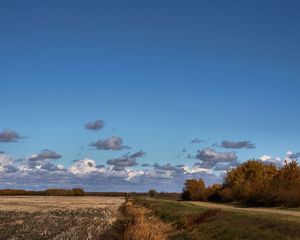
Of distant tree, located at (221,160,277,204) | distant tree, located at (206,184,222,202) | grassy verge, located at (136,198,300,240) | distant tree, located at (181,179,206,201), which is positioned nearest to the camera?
grassy verge, located at (136,198,300,240)

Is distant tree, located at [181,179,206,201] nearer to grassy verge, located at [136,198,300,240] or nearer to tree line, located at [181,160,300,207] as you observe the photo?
tree line, located at [181,160,300,207]

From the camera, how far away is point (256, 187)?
90750mm

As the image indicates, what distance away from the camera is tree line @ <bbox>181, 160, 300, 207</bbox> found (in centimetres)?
7625

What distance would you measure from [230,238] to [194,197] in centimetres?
11715

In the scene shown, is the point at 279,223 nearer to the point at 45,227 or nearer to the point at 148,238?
the point at 148,238

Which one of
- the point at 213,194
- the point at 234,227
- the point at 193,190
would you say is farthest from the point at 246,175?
the point at 234,227

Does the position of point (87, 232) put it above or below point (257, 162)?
below

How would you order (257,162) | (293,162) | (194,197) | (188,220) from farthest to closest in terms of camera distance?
(194,197) < (257,162) < (293,162) < (188,220)

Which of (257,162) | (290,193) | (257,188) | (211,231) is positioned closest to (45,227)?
(211,231)

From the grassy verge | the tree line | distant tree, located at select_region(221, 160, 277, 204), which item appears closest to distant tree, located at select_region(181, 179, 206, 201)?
the tree line

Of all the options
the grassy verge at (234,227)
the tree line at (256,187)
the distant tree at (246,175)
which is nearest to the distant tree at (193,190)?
the tree line at (256,187)

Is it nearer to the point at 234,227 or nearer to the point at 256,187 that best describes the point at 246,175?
the point at 256,187

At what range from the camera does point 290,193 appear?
71.7 meters

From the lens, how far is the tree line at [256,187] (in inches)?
3002
